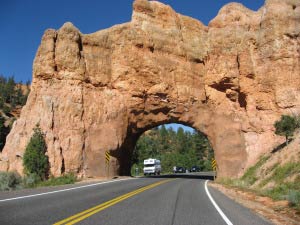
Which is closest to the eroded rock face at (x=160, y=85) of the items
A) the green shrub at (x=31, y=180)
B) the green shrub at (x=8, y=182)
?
the green shrub at (x=31, y=180)

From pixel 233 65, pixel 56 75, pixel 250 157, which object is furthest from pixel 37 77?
pixel 250 157

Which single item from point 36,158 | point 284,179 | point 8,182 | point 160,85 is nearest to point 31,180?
point 36,158

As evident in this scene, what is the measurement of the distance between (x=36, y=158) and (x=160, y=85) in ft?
49.9

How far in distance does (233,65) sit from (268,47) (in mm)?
4104

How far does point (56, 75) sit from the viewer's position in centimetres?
3984

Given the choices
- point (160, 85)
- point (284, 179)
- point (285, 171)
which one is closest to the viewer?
point (284, 179)

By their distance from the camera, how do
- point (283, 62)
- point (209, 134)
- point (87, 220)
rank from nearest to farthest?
point (87, 220), point (283, 62), point (209, 134)

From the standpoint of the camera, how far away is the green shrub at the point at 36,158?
34.5 metres

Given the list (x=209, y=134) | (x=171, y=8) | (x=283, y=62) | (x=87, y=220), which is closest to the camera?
(x=87, y=220)

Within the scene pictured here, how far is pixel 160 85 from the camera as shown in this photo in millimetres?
40156

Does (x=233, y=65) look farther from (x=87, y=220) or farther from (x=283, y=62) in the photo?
(x=87, y=220)

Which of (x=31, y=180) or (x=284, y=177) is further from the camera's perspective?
(x=31, y=180)

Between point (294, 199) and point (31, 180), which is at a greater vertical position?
point (31, 180)

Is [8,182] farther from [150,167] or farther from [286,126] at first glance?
[150,167]
